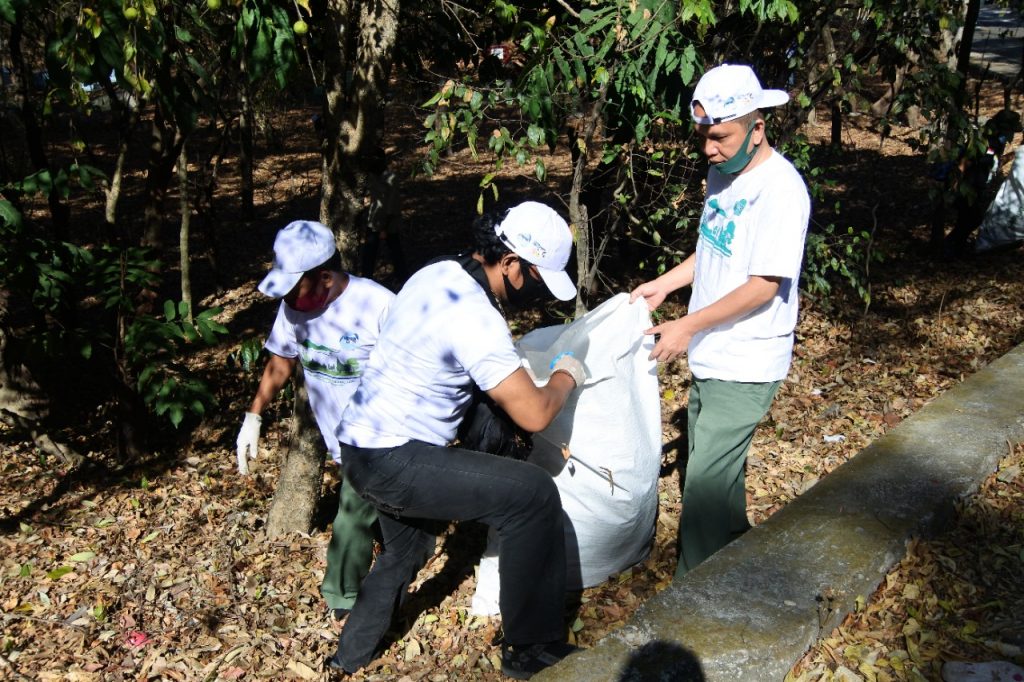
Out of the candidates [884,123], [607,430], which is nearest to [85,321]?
[607,430]

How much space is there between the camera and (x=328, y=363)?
3.22 m

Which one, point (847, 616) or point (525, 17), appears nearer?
point (847, 616)

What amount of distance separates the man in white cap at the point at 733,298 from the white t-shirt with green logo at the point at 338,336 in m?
1.04

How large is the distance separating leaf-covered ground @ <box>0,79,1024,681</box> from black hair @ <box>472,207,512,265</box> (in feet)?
4.78

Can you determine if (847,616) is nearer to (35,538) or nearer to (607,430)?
(607,430)

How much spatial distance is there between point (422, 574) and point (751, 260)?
2.08m

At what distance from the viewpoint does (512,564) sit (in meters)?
2.84

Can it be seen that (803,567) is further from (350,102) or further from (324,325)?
(350,102)

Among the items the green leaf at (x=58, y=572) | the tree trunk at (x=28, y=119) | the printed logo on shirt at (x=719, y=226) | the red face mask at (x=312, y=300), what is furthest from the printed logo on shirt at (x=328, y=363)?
the tree trunk at (x=28, y=119)

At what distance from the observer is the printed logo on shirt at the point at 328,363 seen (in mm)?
3193

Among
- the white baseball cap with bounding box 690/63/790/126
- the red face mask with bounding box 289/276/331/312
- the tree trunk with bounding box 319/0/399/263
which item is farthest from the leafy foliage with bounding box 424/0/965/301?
the red face mask with bounding box 289/276/331/312

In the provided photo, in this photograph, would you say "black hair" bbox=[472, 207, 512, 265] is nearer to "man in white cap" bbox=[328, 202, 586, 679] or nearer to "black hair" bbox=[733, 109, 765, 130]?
"man in white cap" bbox=[328, 202, 586, 679]

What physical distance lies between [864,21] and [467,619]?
423 cm

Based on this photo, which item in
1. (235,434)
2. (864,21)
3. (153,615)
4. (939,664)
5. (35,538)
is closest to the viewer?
(939,664)
